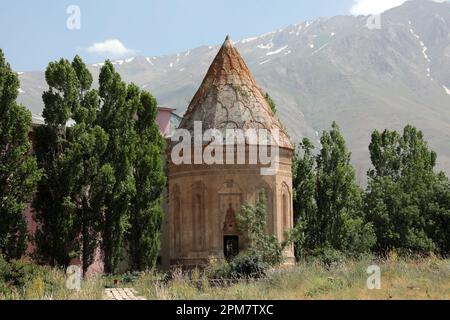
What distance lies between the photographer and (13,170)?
21250 mm

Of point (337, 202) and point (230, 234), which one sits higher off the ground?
point (337, 202)

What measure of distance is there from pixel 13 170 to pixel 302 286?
10.9m

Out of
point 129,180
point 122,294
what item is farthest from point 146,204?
point 122,294

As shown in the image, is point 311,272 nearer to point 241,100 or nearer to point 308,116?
point 241,100

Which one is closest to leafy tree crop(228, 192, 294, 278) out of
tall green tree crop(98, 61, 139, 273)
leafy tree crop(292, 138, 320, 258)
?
tall green tree crop(98, 61, 139, 273)

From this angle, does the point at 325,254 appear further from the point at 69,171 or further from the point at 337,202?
the point at 69,171

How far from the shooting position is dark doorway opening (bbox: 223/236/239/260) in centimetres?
2367

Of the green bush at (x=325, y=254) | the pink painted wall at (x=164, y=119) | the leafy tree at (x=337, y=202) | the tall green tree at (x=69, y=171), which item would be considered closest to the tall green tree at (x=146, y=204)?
the tall green tree at (x=69, y=171)

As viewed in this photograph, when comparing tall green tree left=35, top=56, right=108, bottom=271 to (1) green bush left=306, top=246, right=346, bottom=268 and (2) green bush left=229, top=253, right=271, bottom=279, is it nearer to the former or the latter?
(2) green bush left=229, top=253, right=271, bottom=279

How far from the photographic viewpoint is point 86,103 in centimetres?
2431

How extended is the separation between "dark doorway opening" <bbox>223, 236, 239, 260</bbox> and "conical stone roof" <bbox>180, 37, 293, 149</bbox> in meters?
3.55

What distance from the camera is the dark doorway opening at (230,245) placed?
23.7 meters
